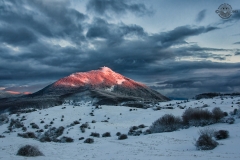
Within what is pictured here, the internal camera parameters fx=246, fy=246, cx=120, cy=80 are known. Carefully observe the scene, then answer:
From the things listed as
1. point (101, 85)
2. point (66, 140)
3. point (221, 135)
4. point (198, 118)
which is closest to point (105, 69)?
point (101, 85)

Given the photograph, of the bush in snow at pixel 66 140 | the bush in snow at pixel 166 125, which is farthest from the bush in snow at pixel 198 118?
the bush in snow at pixel 66 140

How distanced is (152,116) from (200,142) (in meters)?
26.8

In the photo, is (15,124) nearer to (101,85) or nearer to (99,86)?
(99,86)

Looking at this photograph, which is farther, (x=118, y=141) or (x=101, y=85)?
(x=101, y=85)

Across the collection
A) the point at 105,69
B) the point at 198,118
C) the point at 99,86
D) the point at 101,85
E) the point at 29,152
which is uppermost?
the point at 105,69

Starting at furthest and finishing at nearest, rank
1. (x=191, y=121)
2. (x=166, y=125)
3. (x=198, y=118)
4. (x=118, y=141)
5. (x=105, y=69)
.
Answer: (x=105, y=69), (x=166, y=125), (x=191, y=121), (x=198, y=118), (x=118, y=141)

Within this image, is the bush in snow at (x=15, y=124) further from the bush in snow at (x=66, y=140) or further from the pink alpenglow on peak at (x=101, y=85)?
Answer: the pink alpenglow on peak at (x=101, y=85)

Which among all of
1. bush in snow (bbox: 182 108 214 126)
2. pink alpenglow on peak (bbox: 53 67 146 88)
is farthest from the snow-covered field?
pink alpenglow on peak (bbox: 53 67 146 88)

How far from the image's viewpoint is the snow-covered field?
19.7 metres

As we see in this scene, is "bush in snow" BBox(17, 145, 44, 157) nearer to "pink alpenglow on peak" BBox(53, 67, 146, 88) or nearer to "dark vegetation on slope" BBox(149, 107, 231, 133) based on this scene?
"dark vegetation on slope" BBox(149, 107, 231, 133)

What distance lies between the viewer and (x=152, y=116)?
47.7m

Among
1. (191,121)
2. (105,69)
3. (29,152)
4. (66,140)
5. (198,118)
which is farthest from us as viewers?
(105,69)

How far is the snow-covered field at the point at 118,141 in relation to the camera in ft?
64.5

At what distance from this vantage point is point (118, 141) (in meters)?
30.2
